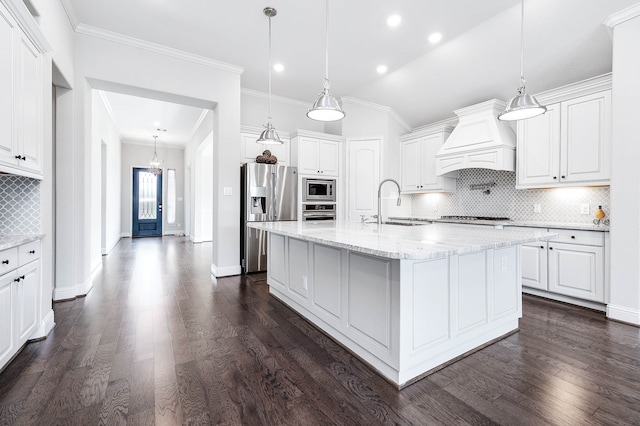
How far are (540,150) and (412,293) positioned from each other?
10.0 feet

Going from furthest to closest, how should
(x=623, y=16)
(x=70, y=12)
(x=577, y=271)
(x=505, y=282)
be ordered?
1. (x=577, y=271)
2. (x=70, y=12)
3. (x=623, y=16)
4. (x=505, y=282)

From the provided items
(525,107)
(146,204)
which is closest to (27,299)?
(525,107)

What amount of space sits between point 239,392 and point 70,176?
3051 mm

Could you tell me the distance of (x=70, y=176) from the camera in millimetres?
3236

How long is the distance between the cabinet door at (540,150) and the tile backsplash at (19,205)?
4.98 metres

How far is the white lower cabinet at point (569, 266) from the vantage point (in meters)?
3.02

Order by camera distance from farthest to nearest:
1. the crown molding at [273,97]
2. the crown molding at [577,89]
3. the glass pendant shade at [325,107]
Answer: the crown molding at [273,97] < the crown molding at [577,89] < the glass pendant shade at [325,107]

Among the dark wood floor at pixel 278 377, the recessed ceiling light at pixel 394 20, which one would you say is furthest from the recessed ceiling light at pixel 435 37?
the dark wood floor at pixel 278 377

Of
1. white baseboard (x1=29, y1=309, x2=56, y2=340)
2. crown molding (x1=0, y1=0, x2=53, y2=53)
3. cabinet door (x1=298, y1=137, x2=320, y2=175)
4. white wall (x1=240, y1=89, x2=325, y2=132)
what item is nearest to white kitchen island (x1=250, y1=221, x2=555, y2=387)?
white baseboard (x1=29, y1=309, x2=56, y2=340)

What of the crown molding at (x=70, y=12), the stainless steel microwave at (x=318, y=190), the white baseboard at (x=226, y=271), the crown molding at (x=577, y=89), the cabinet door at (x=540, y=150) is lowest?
the white baseboard at (x=226, y=271)

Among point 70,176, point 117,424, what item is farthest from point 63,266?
point 117,424

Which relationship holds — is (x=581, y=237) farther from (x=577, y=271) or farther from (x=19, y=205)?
(x=19, y=205)

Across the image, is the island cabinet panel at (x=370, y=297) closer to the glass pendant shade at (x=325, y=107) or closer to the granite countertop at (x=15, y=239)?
the glass pendant shade at (x=325, y=107)

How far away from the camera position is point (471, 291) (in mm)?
2115
